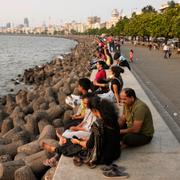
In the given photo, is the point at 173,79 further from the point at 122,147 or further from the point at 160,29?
the point at 160,29

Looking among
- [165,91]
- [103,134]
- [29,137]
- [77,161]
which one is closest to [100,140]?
[103,134]

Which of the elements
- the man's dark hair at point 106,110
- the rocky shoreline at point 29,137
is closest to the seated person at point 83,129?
the rocky shoreline at point 29,137

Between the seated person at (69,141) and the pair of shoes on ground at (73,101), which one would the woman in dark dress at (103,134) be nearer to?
the seated person at (69,141)

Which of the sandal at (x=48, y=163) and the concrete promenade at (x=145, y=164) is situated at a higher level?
the concrete promenade at (x=145, y=164)

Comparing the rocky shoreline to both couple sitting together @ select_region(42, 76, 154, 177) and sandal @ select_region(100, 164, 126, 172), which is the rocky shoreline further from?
sandal @ select_region(100, 164, 126, 172)

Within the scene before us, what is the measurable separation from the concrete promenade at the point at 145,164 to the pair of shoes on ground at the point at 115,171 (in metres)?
0.05

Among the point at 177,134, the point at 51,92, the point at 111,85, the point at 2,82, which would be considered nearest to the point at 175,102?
the point at 111,85

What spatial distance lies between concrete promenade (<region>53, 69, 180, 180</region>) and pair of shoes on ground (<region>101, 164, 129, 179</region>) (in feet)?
0.18

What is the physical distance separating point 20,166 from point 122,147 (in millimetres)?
1541

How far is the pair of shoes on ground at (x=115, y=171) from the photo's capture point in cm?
465

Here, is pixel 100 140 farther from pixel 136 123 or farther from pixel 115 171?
pixel 136 123

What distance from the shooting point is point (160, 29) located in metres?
40.1

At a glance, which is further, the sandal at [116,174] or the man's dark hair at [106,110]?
the man's dark hair at [106,110]

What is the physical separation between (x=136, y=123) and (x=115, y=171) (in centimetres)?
97
